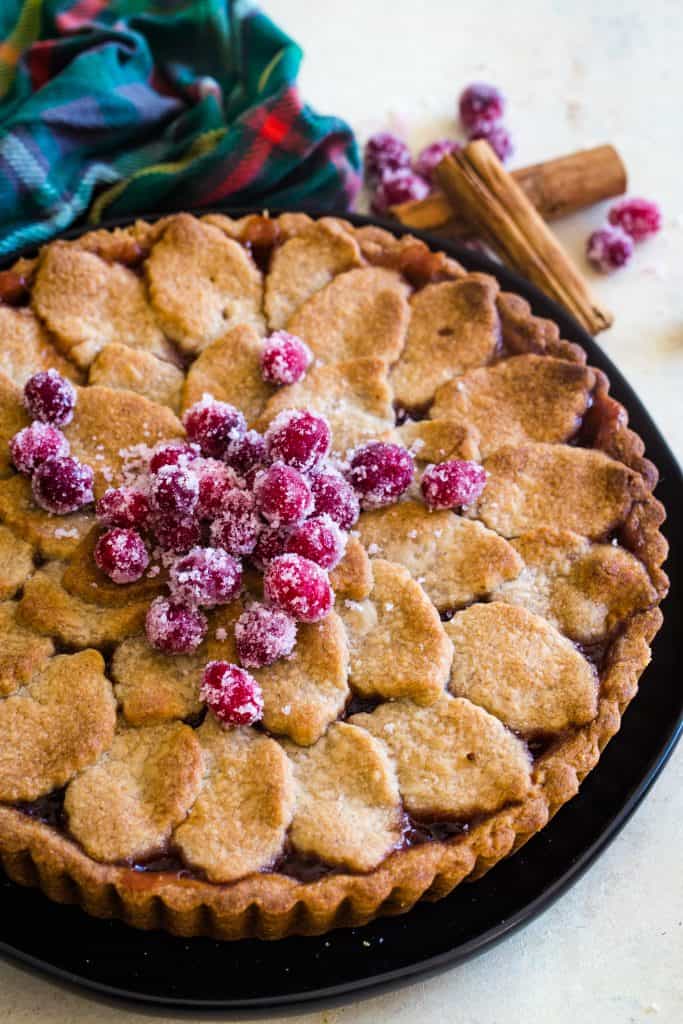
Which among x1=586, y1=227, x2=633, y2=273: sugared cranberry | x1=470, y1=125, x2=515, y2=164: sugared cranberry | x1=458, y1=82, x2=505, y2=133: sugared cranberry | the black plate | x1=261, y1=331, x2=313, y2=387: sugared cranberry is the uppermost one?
x1=458, y1=82, x2=505, y2=133: sugared cranberry

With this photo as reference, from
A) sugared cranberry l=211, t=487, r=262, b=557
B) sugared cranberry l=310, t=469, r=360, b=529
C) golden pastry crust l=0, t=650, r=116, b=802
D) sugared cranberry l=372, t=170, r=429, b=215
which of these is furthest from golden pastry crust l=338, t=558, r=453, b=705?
sugared cranberry l=372, t=170, r=429, b=215

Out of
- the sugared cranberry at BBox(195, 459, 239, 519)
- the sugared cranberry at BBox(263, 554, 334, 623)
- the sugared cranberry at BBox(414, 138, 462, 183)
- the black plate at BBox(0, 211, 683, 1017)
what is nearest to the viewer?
the black plate at BBox(0, 211, 683, 1017)

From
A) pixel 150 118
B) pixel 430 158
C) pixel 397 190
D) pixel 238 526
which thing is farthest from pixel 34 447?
pixel 430 158

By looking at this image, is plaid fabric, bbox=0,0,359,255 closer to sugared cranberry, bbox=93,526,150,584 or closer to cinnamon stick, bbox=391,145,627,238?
cinnamon stick, bbox=391,145,627,238

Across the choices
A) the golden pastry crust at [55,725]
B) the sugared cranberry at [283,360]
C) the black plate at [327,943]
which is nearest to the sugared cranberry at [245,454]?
the sugared cranberry at [283,360]

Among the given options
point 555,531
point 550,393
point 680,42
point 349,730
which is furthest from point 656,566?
point 680,42

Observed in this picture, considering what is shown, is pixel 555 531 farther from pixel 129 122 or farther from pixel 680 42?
pixel 680 42

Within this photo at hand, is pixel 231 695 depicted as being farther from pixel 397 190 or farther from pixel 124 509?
pixel 397 190
